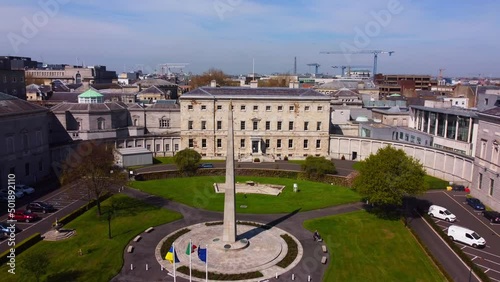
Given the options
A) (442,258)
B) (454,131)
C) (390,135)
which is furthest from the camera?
(390,135)

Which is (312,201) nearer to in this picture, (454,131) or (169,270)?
(169,270)

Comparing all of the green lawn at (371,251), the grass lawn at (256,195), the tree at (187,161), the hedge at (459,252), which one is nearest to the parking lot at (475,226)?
the hedge at (459,252)

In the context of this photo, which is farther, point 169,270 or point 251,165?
point 251,165

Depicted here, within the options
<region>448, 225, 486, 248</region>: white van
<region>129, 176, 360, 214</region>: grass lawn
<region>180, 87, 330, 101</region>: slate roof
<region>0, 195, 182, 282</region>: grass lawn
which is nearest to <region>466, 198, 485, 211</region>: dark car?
<region>448, 225, 486, 248</region>: white van

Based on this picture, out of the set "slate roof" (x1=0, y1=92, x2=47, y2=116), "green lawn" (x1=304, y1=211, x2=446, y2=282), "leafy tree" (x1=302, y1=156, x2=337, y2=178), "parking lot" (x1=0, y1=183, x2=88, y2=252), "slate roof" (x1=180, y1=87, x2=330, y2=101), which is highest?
"slate roof" (x1=180, y1=87, x2=330, y2=101)

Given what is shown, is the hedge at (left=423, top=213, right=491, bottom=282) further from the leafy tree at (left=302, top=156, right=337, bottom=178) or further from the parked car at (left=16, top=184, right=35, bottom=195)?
the parked car at (left=16, top=184, right=35, bottom=195)

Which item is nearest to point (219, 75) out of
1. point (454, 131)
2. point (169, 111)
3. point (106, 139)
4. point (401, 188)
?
point (169, 111)

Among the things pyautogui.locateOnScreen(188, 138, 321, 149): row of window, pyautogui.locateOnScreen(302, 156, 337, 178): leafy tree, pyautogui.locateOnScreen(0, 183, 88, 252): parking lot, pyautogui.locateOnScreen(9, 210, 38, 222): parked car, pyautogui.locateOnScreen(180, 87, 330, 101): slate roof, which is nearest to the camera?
pyautogui.locateOnScreen(0, 183, 88, 252): parking lot
